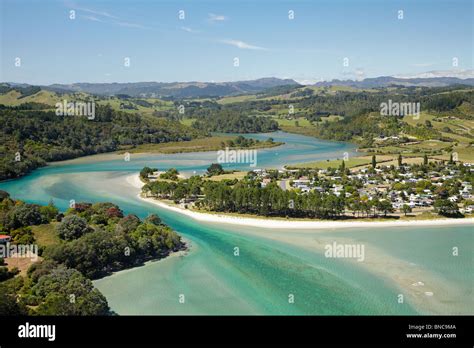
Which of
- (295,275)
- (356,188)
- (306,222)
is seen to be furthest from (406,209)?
(295,275)

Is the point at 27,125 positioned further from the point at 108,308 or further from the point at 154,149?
the point at 108,308

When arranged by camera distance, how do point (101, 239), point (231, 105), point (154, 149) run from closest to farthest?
point (101, 239) < point (154, 149) < point (231, 105)

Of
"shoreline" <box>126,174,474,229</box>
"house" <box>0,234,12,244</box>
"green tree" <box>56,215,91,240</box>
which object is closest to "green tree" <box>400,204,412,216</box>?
"shoreline" <box>126,174,474,229</box>

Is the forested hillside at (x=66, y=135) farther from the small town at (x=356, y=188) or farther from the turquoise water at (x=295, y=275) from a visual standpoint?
the turquoise water at (x=295, y=275)

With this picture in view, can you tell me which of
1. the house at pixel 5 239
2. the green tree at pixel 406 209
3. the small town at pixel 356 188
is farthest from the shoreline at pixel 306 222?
the house at pixel 5 239

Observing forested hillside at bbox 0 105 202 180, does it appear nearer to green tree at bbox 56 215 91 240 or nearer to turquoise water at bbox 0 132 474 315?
green tree at bbox 56 215 91 240

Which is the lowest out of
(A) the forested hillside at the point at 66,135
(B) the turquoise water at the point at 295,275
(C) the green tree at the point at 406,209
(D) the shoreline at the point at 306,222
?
(B) the turquoise water at the point at 295,275

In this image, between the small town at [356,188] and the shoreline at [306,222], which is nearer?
the shoreline at [306,222]
